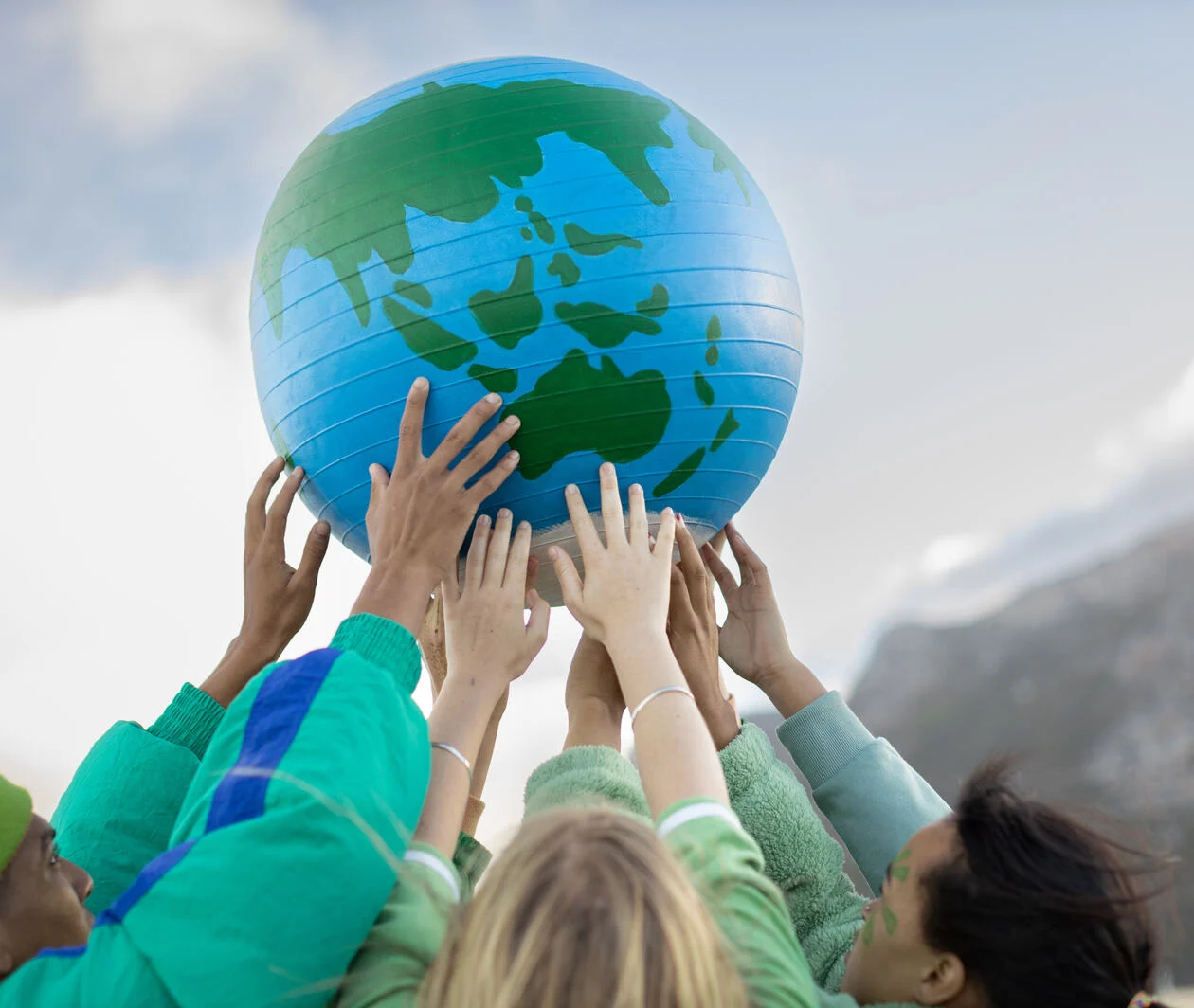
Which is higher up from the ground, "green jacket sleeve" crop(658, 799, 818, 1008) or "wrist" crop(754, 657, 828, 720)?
"wrist" crop(754, 657, 828, 720)

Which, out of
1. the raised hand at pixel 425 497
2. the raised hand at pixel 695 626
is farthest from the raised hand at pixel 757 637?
the raised hand at pixel 425 497

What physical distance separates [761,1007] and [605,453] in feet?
3.53

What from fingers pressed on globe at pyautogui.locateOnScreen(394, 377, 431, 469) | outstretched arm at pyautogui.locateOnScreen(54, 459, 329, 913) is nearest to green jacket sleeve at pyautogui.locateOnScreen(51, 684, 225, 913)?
outstretched arm at pyautogui.locateOnScreen(54, 459, 329, 913)

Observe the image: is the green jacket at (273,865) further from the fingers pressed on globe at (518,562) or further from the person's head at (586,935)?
the fingers pressed on globe at (518,562)

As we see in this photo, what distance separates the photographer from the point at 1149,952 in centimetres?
144

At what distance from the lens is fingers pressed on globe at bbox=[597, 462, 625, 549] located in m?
1.94

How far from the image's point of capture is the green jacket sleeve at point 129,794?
72.7 inches

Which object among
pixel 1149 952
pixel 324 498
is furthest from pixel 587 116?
pixel 1149 952

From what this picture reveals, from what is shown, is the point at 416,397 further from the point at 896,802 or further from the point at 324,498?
the point at 896,802

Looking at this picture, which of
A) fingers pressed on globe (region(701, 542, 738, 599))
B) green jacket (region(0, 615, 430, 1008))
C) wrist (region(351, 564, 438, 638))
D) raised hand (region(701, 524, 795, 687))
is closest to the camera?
green jacket (region(0, 615, 430, 1008))

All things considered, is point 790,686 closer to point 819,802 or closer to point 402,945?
point 819,802

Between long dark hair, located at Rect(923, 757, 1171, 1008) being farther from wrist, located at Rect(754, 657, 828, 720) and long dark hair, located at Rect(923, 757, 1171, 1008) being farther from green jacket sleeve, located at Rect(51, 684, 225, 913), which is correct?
green jacket sleeve, located at Rect(51, 684, 225, 913)

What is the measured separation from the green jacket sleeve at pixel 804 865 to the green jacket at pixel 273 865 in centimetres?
71

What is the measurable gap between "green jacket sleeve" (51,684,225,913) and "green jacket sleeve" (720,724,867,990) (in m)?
0.96
